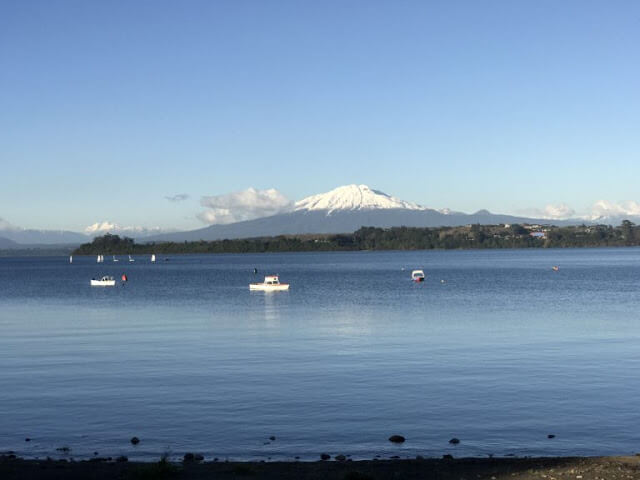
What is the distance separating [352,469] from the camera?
730 inches

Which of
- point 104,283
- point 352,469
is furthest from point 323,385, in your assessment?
point 104,283

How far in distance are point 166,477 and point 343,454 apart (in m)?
4.83

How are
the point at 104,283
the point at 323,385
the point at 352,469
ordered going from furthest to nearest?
the point at 104,283 < the point at 323,385 < the point at 352,469

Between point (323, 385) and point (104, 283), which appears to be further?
point (104, 283)

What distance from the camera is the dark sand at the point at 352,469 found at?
17516mm

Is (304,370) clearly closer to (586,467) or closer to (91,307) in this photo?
(586,467)

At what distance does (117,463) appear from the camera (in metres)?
19.6

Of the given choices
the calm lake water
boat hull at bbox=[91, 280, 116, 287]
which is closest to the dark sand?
the calm lake water

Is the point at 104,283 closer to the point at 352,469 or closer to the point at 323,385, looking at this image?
the point at 323,385

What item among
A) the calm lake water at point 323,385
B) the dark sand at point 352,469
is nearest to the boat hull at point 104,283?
the calm lake water at point 323,385

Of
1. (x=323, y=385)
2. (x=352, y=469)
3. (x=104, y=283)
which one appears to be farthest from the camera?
(x=104, y=283)

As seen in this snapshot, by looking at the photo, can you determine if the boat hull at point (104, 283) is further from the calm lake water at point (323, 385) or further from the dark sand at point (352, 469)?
the dark sand at point (352, 469)

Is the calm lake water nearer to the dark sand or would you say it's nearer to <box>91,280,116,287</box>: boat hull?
the dark sand

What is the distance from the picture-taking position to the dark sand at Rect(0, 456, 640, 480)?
17516mm
